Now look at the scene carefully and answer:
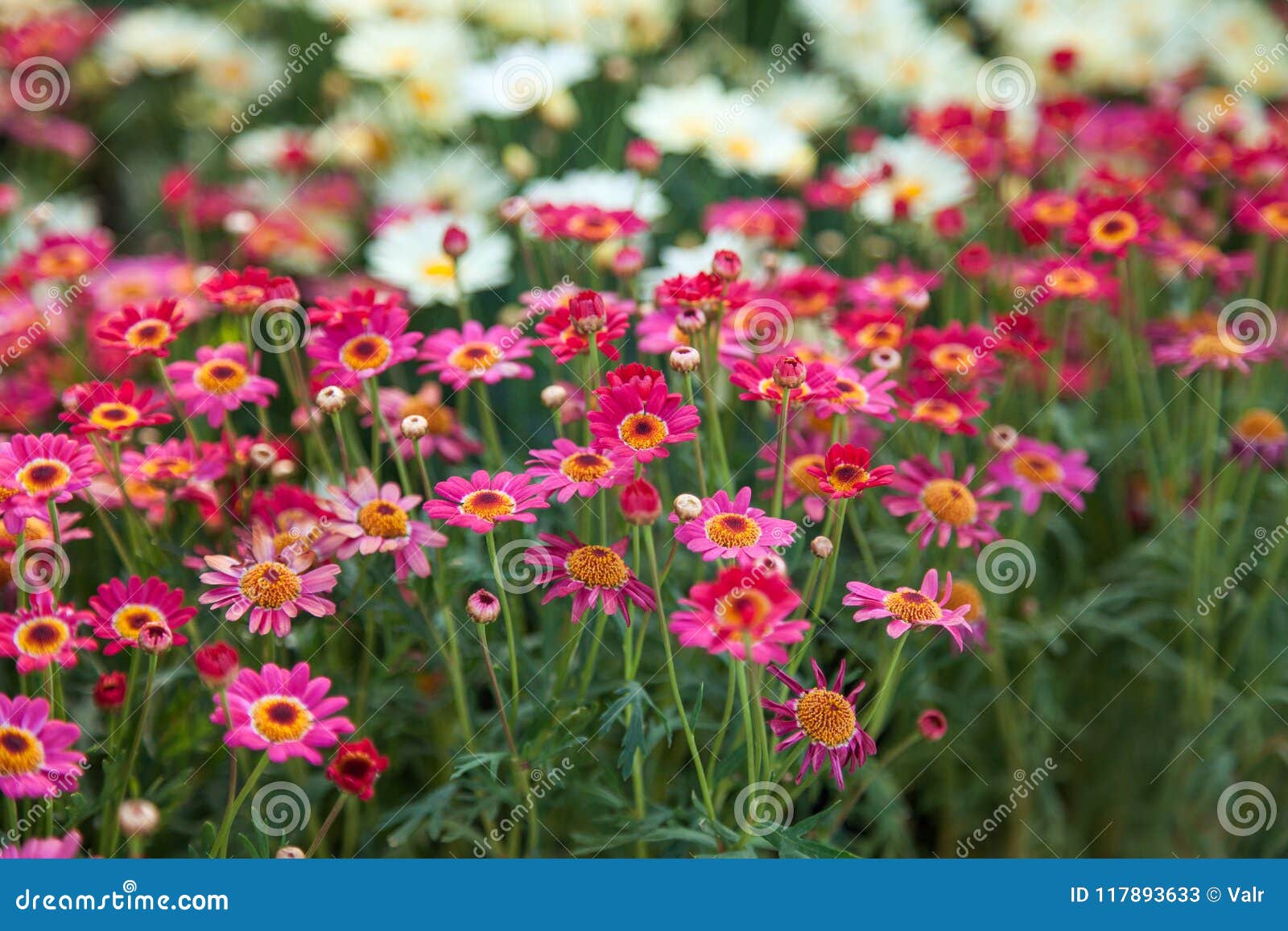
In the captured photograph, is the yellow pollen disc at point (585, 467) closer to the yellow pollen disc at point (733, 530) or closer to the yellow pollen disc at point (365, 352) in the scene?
the yellow pollen disc at point (733, 530)

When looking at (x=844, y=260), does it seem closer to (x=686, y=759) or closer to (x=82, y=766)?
(x=686, y=759)

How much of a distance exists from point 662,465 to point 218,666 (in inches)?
24.1

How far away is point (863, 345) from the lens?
4.59 ft

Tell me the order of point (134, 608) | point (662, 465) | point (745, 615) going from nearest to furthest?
point (745, 615) → point (134, 608) → point (662, 465)

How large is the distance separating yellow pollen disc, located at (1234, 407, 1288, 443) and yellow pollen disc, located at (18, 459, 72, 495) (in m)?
1.59

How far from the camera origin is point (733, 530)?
110cm

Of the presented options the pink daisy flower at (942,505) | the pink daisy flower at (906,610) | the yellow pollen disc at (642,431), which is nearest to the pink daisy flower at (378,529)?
the yellow pollen disc at (642,431)

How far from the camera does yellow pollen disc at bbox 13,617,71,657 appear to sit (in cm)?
112

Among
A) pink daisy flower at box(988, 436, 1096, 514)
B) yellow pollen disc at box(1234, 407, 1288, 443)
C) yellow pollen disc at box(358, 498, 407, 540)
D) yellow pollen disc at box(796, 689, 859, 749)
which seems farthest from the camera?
yellow pollen disc at box(1234, 407, 1288, 443)

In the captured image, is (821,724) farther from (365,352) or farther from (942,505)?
(365,352)

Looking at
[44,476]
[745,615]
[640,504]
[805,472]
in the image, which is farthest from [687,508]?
[44,476]

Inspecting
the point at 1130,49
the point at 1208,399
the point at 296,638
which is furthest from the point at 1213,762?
the point at 1130,49

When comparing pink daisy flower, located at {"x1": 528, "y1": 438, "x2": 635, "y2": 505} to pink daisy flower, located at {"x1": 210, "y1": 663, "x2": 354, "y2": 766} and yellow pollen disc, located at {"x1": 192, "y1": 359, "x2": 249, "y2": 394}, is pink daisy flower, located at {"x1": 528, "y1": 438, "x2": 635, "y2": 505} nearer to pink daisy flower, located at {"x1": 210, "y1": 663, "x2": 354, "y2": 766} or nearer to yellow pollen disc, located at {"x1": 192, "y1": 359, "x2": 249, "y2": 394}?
pink daisy flower, located at {"x1": 210, "y1": 663, "x2": 354, "y2": 766}

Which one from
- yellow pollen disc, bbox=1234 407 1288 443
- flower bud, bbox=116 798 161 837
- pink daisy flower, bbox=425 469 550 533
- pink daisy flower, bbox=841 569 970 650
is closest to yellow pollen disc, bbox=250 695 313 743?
flower bud, bbox=116 798 161 837
